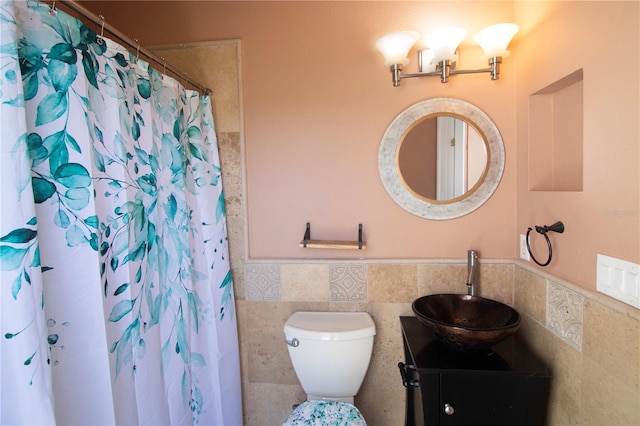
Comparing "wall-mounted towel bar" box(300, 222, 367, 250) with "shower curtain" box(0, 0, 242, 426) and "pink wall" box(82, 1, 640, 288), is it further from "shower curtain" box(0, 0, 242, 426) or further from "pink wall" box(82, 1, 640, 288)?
"shower curtain" box(0, 0, 242, 426)

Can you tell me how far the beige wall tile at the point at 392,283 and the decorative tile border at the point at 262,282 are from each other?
1.68ft

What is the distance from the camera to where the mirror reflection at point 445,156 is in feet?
5.15

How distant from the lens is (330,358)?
1.43 m

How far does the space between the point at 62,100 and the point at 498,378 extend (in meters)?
1.66

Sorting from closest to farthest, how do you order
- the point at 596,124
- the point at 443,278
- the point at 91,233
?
the point at 91,233, the point at 596,124, the point at 443,278

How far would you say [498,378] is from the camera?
112 cm

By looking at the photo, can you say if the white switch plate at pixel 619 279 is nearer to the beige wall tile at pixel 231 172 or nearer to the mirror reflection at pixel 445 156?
the mirror reflection at pixel 445 156

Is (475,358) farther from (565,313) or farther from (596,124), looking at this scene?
(596,124)

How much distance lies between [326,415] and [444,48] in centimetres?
173

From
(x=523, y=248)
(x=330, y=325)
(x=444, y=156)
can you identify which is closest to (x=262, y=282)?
(x=330, y=325)

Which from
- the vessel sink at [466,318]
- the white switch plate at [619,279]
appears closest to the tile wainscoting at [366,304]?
the vessel sink at [466,318]

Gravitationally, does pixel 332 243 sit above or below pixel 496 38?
below

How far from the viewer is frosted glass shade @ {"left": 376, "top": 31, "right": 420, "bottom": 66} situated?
1.43 m

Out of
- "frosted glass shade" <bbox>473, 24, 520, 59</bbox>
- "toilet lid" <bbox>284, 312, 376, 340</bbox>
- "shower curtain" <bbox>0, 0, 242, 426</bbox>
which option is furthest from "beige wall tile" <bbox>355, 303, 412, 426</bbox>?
"frosted glass shade" <bbox>473, 24, 520, 59</bbox>
